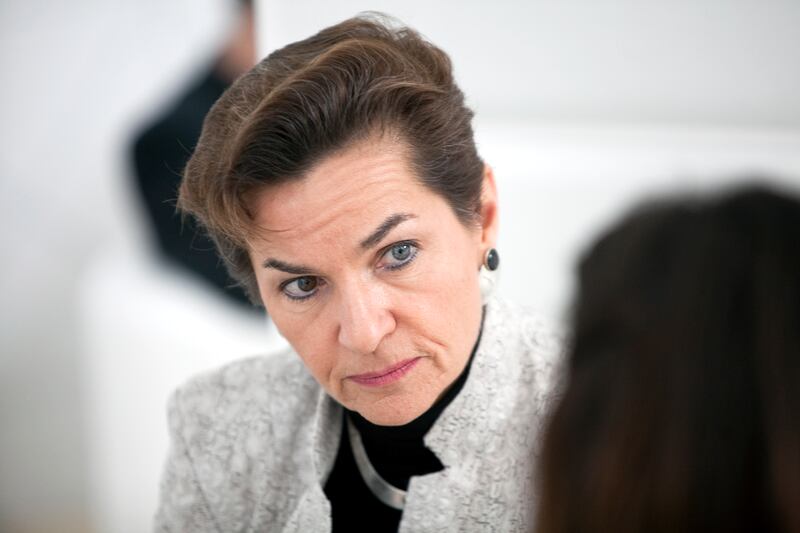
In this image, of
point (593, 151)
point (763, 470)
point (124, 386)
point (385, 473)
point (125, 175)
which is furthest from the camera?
point (125, 175)

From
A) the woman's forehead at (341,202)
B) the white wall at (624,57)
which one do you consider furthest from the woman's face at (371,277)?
the white wall at (624,57)

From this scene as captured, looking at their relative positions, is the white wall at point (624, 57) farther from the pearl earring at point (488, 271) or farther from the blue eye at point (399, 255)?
the blue eye at point (399, 255)

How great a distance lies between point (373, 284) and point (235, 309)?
1.83m

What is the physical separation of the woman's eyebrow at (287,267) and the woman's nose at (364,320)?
0.08 m

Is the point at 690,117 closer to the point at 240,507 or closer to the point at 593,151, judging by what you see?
the point at 593,151

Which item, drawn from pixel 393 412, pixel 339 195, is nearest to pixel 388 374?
pixel 393 412

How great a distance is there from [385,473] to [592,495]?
904 millimetres

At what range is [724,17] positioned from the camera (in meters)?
2.69

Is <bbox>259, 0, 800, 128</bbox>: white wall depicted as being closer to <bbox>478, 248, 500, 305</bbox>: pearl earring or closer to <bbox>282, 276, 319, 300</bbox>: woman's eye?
<bbox>478, 248, 500, 305</bbox>: pearl earring

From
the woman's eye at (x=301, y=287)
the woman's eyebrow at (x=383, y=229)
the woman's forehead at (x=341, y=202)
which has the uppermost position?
the woman's forehead at (x=341, y=202)

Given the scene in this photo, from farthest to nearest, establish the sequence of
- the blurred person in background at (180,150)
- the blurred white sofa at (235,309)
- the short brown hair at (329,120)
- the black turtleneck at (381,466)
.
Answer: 1. the blurred person in background at (180,150)
2. the blurred white sofa at (235,309)
3. the black turtleneck at (381,466)
4. the short brown hair at (329,120)

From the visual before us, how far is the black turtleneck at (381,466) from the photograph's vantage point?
5.26 ft

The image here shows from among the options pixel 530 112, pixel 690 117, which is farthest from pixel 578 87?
pixel 690 117

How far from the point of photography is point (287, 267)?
4.72 ft
